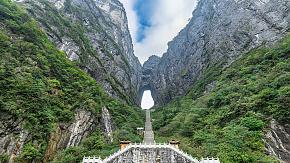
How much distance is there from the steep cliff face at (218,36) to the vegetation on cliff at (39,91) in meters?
24.3

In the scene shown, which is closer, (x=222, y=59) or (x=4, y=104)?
(x=4, y=104)

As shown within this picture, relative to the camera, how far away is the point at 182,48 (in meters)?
76.4

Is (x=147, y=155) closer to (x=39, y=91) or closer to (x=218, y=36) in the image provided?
(x=39, y=91)

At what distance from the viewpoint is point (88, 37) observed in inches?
2261

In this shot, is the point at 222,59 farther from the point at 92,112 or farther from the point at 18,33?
the point at 18,33

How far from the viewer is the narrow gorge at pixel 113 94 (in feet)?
63.3

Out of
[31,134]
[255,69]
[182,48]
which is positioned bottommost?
[31,134]

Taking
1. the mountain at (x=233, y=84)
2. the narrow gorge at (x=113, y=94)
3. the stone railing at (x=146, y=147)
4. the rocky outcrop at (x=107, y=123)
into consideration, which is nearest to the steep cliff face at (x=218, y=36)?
the mountain at (x=233, y=84)

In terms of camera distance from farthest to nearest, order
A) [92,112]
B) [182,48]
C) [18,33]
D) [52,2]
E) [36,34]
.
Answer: [182,48] < [52,2] < [36,34] < [18,33] < [92,112]

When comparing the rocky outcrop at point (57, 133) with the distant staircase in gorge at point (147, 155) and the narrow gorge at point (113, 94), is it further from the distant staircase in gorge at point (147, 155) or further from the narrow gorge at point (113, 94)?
the distant staircase in gorge at point (147, 155)

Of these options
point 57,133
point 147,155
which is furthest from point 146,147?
point 57,133

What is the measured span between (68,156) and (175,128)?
43.4 ft

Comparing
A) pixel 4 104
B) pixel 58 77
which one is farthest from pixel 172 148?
pixel 58 77

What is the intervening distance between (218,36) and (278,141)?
4047 cm
